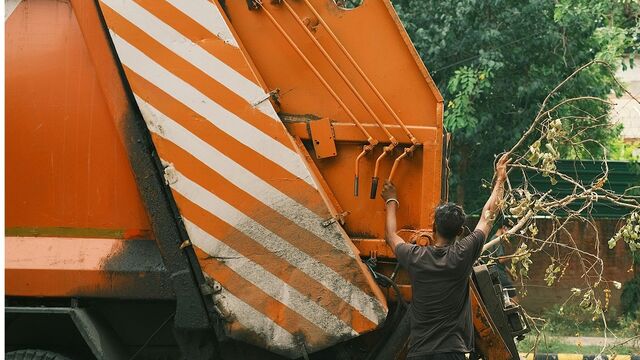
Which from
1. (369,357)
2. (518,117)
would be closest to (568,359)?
(518,117)

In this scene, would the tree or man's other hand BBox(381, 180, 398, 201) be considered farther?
the tree

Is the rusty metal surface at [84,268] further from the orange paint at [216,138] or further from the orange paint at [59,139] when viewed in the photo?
the orange paint at [216,138]

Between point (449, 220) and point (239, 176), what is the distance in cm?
101

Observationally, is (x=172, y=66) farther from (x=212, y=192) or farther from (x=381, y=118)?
(x=381, y=118)

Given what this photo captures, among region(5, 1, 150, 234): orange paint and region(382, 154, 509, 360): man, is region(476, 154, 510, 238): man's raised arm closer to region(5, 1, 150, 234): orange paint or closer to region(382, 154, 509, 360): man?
region(382, 154, 509, 360): man

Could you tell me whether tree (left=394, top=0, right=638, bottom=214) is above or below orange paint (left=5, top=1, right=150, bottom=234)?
below

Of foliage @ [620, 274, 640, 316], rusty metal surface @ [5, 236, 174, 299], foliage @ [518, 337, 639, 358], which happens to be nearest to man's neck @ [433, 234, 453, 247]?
rusty metal surface @ [5, 236, 174, 299]

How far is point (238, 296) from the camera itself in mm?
4664

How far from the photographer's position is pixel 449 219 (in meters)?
4.58

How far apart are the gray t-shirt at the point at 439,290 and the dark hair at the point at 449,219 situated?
2.8 inches

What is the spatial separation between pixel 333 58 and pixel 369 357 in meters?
1.49

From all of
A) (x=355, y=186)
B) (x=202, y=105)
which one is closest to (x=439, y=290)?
(x=355, y=186)

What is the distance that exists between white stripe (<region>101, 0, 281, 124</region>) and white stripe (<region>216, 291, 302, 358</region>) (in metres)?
0.89

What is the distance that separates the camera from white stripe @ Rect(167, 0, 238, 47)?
4730mm
